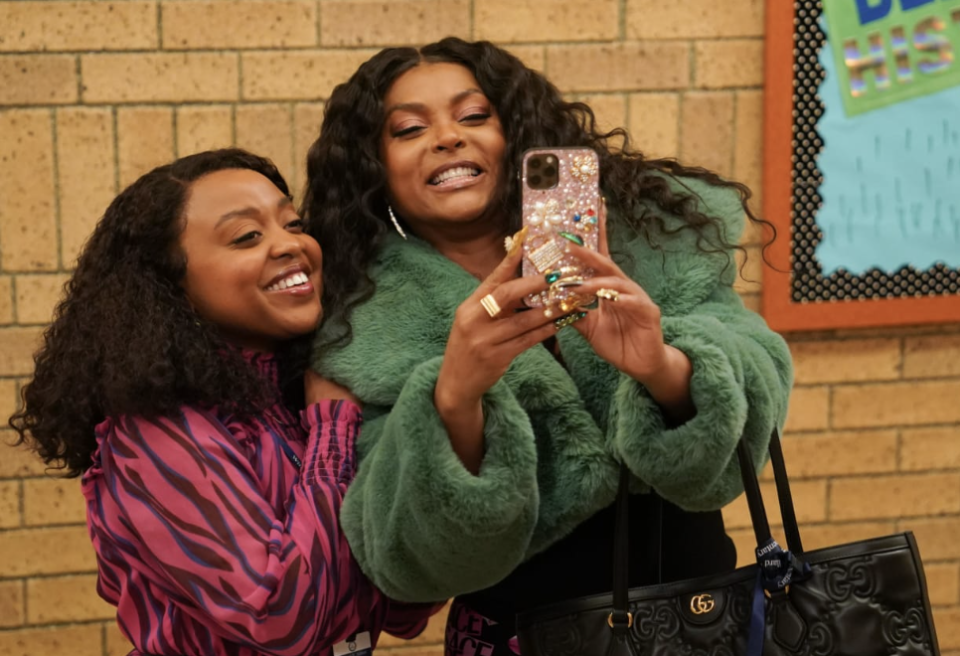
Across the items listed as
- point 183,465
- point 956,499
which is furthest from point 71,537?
point 956,499

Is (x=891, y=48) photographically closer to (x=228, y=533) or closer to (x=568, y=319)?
(x=568, y=319)

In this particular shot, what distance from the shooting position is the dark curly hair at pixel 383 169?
4.56 feet

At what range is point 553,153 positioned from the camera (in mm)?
1107

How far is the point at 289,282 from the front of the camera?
53.0 inches

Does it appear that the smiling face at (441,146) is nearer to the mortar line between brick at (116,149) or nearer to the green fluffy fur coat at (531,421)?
the green fluffy fur coat at (531,421)

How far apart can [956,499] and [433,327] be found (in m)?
1.80

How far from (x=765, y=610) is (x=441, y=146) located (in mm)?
714

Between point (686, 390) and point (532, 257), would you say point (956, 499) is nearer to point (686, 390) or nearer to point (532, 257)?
point (686, 390)

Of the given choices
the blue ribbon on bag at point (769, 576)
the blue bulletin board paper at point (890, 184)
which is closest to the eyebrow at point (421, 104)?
the blue ribbon on bag at point (769, 576)

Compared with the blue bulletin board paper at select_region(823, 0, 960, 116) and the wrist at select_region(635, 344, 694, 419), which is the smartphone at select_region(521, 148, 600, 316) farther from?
the blue bulletin board paper at select_region(823, 0, 960, 116)

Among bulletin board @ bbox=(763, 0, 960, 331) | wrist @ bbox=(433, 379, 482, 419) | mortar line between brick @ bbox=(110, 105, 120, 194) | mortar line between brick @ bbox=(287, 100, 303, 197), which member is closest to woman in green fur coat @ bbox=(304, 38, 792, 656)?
wrist @ bbox=(433, 379, 482, 419)

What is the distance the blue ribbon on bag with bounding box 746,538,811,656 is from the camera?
1171 mm

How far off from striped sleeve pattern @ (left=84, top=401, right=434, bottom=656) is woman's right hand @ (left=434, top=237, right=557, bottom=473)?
24cm

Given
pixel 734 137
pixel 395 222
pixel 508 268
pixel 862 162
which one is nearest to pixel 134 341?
pixel 395 222
